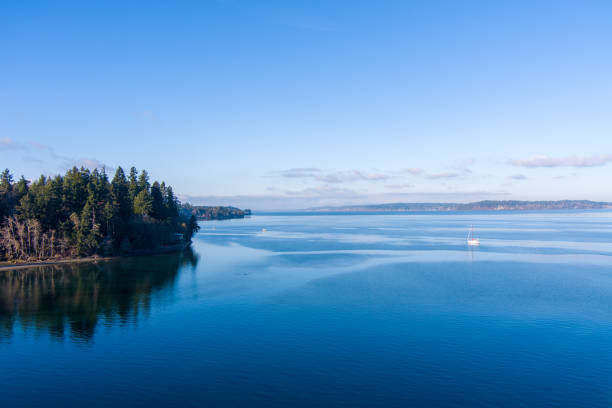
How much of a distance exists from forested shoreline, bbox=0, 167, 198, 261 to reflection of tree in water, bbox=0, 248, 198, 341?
421 cm

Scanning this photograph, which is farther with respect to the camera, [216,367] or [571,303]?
[571,303]

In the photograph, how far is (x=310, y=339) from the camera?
20688mm

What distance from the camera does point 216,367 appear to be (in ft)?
57.0

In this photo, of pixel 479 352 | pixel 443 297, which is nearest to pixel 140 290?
pixel 443 297

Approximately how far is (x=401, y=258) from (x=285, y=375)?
3712 centimetres

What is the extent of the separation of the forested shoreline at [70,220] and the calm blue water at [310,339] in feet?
30.3

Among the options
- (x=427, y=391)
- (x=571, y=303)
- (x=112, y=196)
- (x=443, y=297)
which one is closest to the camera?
(x=427, y=391)

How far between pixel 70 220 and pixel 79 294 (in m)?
21.5

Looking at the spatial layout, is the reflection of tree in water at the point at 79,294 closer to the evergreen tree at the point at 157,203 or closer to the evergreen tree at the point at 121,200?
the evergreen tree at the point at 121,200

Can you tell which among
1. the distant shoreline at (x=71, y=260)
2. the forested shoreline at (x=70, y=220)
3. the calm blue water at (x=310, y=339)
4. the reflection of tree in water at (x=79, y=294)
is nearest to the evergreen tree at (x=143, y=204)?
the forested shoreline at (x=70, y=220)

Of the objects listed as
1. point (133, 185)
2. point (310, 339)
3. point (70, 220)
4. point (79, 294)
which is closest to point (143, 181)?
point (133, 185)

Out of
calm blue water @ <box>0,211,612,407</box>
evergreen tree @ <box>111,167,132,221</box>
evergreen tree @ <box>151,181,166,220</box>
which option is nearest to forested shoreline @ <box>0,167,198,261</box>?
evergreen tree @ <box>111,167,132,221</box>

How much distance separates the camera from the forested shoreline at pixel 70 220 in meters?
47.0

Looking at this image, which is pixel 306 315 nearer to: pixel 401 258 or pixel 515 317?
pixel 515 317
